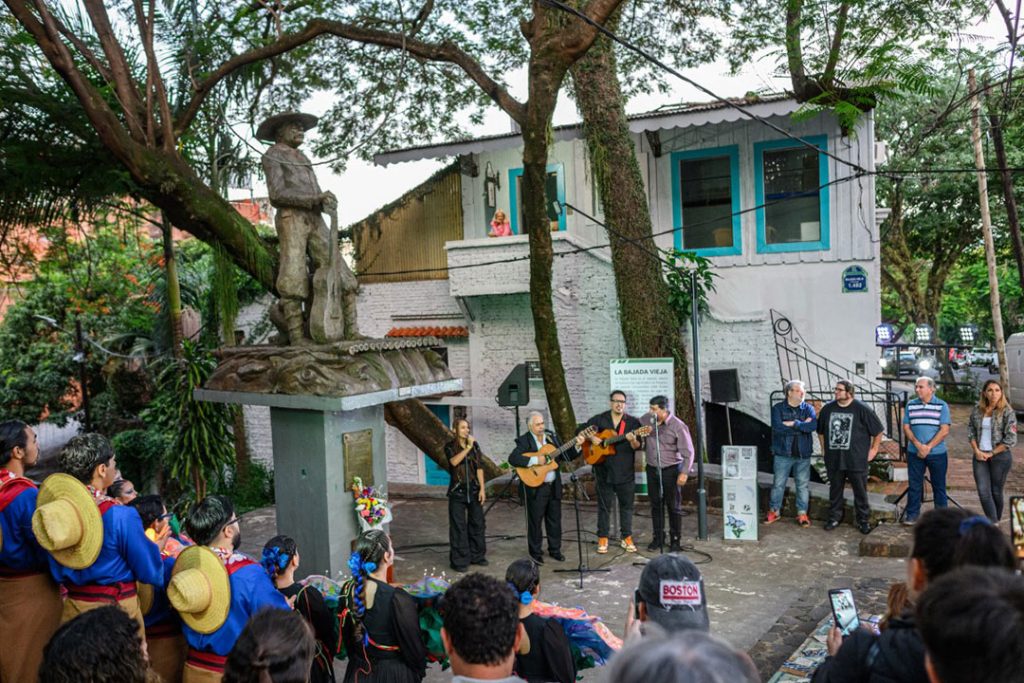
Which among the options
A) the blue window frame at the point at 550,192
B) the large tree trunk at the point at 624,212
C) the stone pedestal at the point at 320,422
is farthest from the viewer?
the blue window frame at the point at 550,192

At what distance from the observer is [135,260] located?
19562mm

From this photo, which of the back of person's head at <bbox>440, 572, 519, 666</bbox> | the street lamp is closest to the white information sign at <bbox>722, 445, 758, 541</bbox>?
the back of person's head at <bbox>440, 572, 519, 666</bbox>

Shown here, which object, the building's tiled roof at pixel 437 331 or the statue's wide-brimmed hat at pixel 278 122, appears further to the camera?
the building's tiled roof at pixel 437 331

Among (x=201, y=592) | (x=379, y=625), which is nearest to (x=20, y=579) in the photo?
(x=201, y=592)

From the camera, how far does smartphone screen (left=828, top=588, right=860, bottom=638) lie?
3674 millimetres

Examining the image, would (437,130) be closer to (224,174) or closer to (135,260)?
(224,174)

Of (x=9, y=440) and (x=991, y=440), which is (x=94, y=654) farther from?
(x=991, y=440)

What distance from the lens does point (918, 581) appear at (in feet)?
10.6

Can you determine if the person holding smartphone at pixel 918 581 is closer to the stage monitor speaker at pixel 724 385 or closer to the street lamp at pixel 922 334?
the stage monitor speaker at pixel 724 385

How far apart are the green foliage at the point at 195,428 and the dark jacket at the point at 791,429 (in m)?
7.76

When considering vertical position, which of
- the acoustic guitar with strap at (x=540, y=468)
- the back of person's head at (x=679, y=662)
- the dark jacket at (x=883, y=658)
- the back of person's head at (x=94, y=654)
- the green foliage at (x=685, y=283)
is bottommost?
the acoustic guitar with strap at (x=540, y=468)

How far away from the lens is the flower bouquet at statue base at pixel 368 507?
8891mm

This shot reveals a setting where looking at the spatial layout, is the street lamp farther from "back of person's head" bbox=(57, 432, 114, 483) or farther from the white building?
"back of person's head" bbox=(57, 432, 114, 483)

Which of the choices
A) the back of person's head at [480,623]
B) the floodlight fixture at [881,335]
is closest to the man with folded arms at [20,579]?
the back of person's head at [480,623]
